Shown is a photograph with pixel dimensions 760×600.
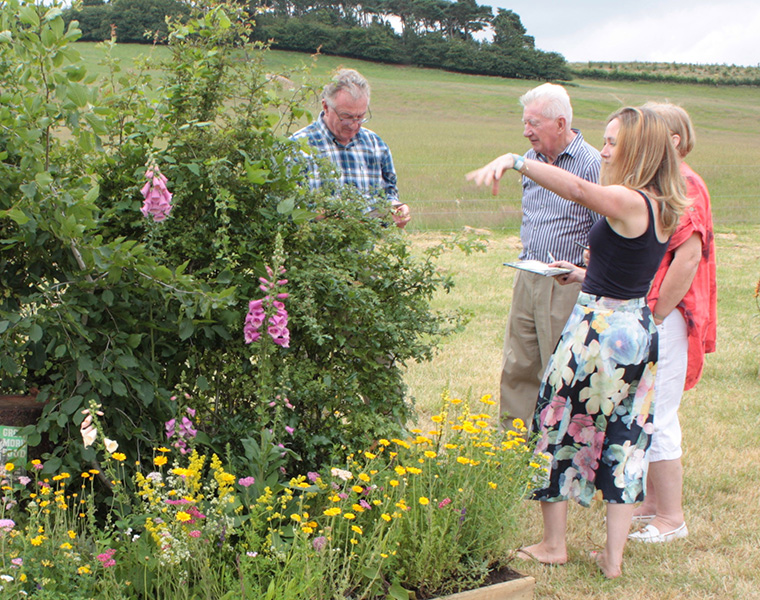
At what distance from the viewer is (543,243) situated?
14.1 feet

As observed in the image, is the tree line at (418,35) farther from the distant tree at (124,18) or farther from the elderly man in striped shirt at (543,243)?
the elderly man in striped shirt at (543,243)

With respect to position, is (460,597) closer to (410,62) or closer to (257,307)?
(257,307)

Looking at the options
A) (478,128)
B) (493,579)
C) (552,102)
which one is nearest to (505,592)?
(493,579)

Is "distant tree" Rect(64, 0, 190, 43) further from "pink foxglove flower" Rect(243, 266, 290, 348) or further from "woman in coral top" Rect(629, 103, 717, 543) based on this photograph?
"pink foxglove flower" Rect(243, 266, 290, 348)

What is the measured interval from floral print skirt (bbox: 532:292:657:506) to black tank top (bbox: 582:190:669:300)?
0.06 metres

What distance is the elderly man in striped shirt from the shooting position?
13.5 ft

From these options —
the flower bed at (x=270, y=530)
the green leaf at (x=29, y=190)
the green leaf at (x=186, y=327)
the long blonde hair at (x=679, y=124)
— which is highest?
the long blonde hair at (x=679, y=124)

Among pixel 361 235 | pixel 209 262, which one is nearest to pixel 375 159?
pixel 361 235

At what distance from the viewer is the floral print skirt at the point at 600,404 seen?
3.19 metres

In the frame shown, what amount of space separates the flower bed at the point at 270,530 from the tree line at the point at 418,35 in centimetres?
6227

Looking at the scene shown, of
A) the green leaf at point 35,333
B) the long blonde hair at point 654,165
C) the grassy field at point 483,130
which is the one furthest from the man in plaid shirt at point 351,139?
the green leaf at point 35,333

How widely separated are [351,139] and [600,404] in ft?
6.81

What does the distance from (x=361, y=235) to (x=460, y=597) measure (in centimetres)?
144

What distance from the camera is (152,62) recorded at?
3078 millimetres
